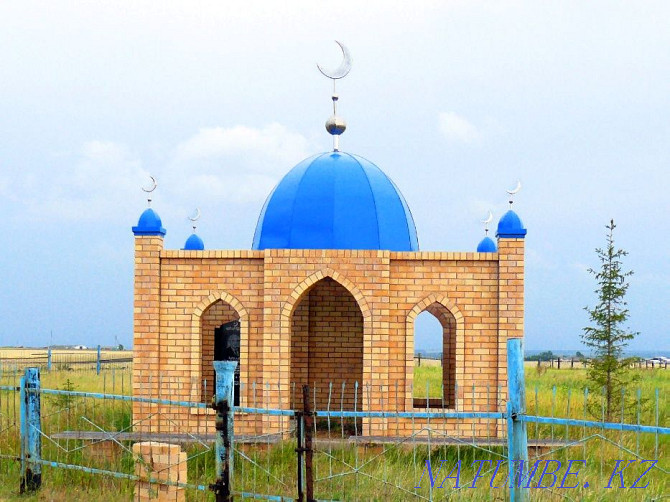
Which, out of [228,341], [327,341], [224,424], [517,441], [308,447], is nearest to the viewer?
[517,441]

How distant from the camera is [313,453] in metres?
8.98

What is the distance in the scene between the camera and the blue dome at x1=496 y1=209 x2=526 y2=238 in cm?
1044

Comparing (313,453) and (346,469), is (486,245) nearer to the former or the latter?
(346,469)

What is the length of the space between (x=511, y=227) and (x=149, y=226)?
4.86m

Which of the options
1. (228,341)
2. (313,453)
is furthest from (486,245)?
(313,453)

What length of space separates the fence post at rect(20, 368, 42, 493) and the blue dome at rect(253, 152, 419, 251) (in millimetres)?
4337

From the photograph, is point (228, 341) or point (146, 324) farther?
point (228, 341)

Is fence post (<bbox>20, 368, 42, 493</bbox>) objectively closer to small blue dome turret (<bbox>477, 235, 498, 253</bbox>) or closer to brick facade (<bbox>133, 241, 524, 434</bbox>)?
brick facade (<bbox>133, 241, 524, 434</bbox>)

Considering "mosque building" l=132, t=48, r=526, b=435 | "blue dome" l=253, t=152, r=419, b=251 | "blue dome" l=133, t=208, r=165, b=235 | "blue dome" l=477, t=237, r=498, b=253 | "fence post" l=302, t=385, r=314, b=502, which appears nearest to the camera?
"fence post" l=302, t=385, r=314, b=502

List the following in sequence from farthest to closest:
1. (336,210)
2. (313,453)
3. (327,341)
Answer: (327,341) → (336,210) → (313,453)

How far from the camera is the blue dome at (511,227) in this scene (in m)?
10.4

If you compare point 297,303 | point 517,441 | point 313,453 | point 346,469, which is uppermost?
point 297,303

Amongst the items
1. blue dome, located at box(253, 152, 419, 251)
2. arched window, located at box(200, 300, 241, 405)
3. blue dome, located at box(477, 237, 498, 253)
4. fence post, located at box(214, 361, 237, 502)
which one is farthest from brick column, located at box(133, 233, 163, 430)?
blue dome, located at box(477, 237, 498, 253)

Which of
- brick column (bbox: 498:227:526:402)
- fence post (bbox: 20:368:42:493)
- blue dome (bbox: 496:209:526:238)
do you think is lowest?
fence post (bbox: 20:368:42:493)
